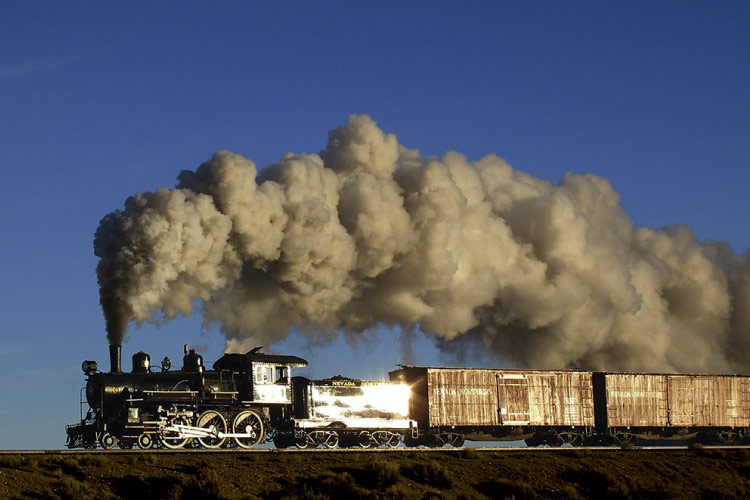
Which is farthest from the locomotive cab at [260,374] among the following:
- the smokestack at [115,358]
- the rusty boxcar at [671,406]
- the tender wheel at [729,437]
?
the tender wheel at [729,437]

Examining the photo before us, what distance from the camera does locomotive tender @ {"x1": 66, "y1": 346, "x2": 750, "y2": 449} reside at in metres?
33.1

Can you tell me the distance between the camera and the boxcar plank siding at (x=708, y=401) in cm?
4675

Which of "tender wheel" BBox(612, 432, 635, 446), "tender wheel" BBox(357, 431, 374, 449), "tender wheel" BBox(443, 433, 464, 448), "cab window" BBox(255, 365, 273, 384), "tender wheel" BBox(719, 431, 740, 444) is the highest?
"cab window" BBox(255, 365, 273, 384)

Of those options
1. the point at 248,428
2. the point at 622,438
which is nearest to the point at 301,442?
the point at 248,428

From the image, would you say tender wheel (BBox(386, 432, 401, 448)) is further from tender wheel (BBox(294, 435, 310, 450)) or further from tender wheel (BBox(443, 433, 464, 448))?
tender wheel (BBox(294, 435, 310, 450))

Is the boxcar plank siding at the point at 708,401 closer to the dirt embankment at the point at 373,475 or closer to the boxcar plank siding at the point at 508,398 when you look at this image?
the boxcar plank siding at the point at 508,398

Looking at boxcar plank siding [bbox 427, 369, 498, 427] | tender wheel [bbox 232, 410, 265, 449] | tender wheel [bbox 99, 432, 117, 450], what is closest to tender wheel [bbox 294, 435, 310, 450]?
tender wheel [bbox 232, 410, 265, 449]

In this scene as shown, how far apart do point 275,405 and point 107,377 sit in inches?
252

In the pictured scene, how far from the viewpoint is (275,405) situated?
3612 centimetres

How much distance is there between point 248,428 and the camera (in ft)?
114

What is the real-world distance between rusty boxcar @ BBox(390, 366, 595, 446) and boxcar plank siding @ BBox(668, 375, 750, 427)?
4.82 meters

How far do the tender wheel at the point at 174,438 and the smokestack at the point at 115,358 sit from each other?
2.77 metres

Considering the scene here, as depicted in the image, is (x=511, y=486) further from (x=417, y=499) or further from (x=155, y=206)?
(x=155, y=206)

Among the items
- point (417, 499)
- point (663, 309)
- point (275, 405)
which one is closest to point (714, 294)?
point (663, 309)
